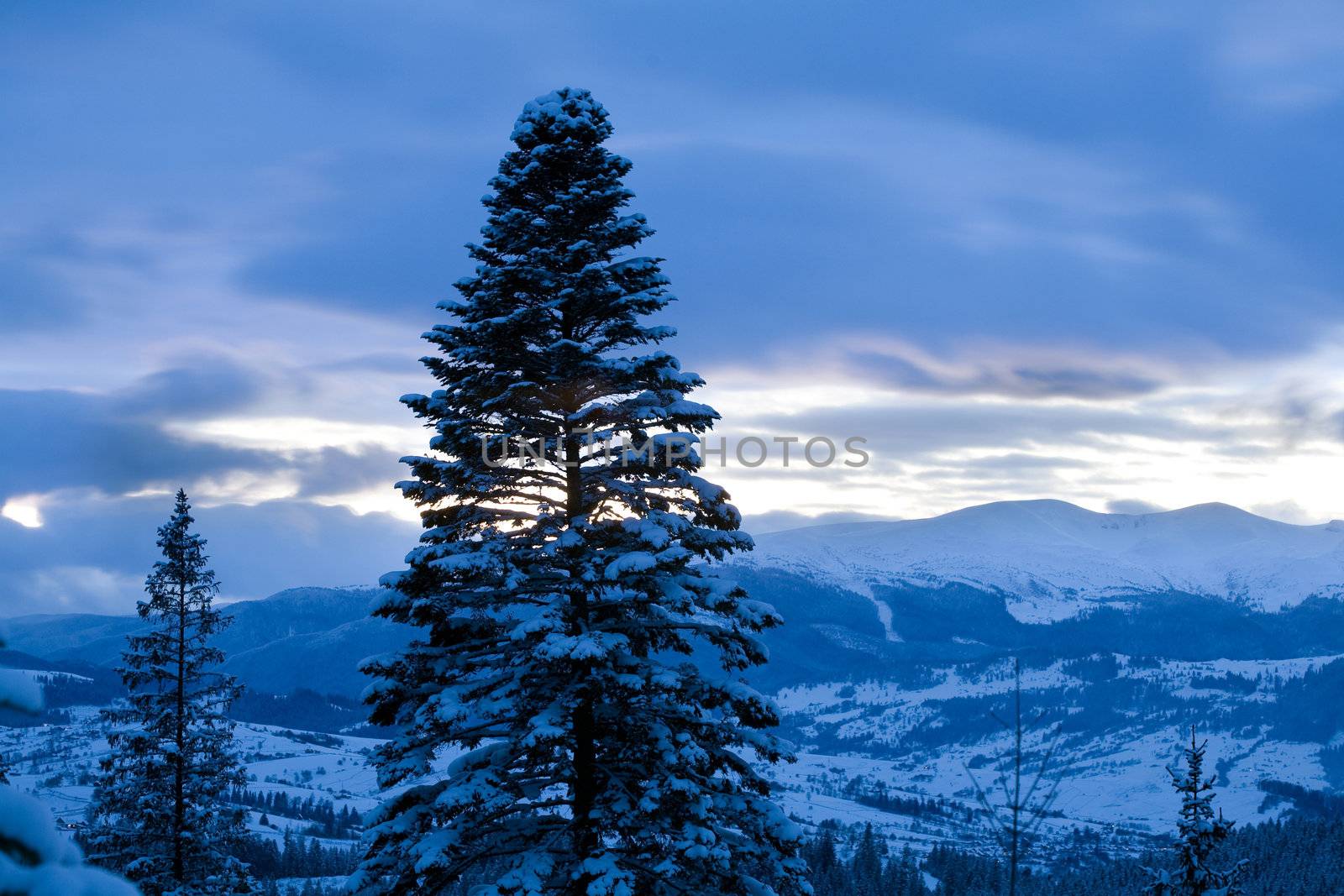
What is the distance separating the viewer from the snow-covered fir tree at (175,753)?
3011cm

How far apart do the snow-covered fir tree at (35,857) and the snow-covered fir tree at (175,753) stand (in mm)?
29011

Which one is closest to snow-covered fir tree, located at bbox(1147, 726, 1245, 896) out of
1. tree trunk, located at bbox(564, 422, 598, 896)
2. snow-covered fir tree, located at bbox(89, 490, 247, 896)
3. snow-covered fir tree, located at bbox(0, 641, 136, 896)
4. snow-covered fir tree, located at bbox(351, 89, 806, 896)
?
snow-covered fir tree, located at bbox(351, 89, 806, 896)

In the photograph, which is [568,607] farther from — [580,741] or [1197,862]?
[1197,862]

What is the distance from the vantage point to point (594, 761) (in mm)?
17500

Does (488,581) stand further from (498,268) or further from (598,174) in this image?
(598,174)

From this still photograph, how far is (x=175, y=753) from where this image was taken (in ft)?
98.7

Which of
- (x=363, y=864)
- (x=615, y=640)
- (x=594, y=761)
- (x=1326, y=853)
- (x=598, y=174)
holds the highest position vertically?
(x=598, y=174)

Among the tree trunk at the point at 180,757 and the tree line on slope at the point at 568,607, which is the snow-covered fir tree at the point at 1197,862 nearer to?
the tree line on slope at the point at 568,607

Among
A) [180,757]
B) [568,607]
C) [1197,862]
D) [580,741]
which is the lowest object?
[1197,862]

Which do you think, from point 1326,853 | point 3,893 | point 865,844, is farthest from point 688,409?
point 1326,853

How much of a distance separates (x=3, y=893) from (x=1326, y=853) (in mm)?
198880

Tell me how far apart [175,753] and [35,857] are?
3010cm

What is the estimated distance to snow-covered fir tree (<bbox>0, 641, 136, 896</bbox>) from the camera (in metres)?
2.82

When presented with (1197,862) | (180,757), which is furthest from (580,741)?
(1197,862)
